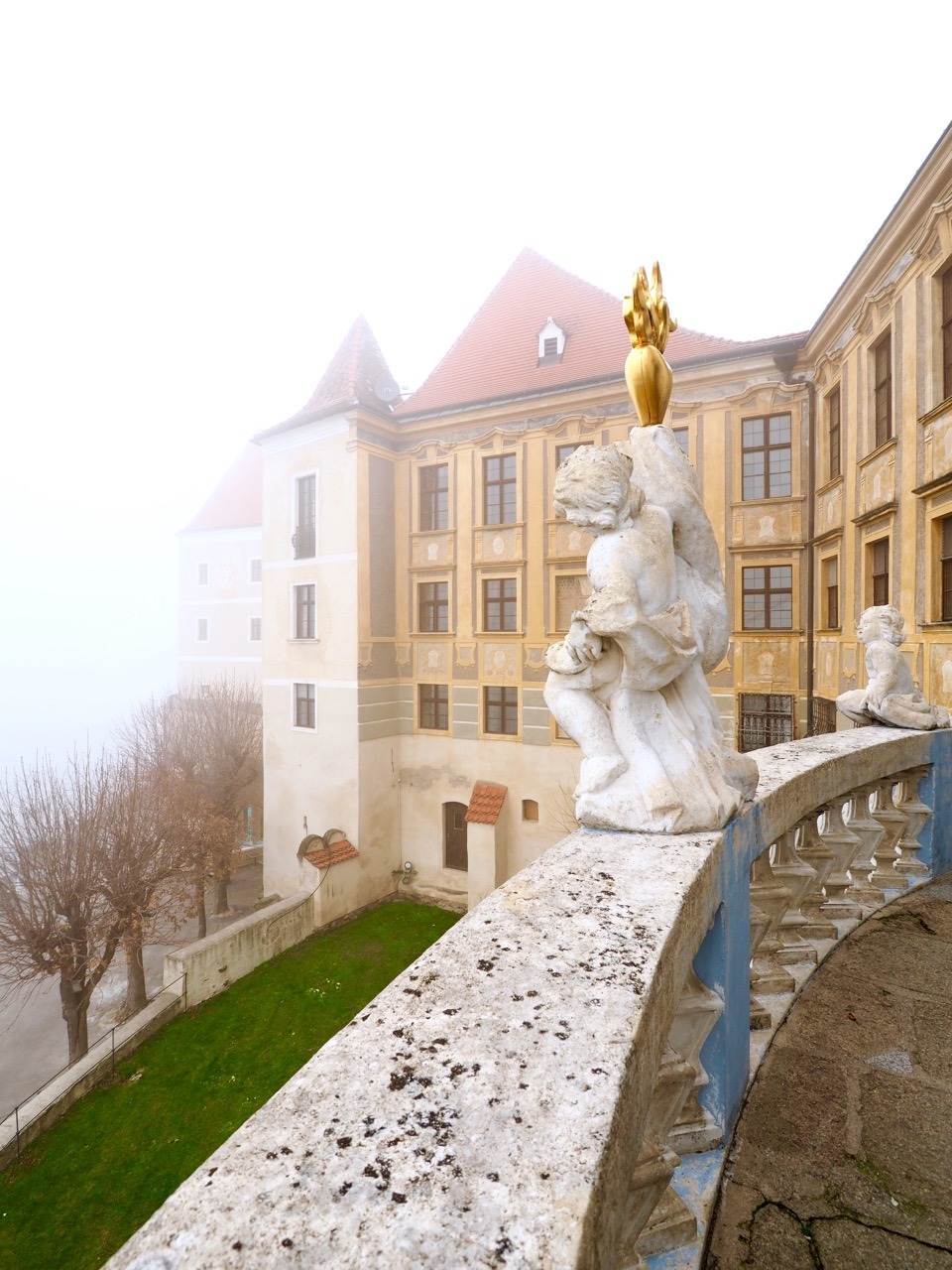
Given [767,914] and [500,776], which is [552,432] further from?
[767,914]

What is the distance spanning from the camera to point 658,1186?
1.17m

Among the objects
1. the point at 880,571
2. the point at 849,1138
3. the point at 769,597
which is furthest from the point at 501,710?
the point at 849,1138

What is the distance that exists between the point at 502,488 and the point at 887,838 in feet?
46.6

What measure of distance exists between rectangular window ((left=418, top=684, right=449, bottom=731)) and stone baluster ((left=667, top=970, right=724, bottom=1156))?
15.9 meters

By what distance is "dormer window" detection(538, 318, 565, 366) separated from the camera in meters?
17.5

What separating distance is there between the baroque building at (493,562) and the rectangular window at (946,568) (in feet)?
7.28

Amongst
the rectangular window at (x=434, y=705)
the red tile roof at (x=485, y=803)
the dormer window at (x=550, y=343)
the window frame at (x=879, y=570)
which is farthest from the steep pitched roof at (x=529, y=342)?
the red tile roof at (x=485, y=803)

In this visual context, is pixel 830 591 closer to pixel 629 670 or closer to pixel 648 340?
pixel 648 340

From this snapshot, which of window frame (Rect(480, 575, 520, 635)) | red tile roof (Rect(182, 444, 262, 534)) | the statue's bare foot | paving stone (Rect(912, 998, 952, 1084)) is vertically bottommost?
paving stone (Rect(912, 998, 952, 1084))

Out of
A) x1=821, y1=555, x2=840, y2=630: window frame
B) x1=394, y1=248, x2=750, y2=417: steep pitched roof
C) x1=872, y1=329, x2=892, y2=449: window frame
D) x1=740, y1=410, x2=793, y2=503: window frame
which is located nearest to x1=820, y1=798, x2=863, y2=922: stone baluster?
x1=872, y1=329, x2=892, y2=449: window frame

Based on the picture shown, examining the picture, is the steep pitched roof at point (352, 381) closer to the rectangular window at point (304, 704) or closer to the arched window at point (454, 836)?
the rectangular window at point (304, 704)

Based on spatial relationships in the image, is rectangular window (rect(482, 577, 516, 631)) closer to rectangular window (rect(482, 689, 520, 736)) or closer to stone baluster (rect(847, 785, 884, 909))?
rectangular window (rect(482, 689, 520, 736))

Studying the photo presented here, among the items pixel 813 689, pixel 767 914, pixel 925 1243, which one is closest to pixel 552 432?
pixel 813 689

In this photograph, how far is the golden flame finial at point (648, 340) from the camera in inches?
94.1
